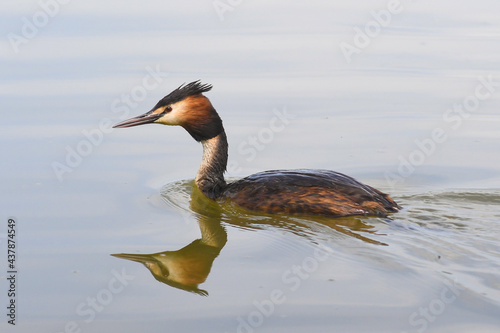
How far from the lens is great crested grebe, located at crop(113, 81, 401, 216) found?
7.70 meters

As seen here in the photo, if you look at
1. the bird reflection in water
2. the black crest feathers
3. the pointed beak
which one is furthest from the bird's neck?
the pointed beak

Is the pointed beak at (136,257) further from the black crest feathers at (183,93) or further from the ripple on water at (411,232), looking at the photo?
the black crest feathers at (183,93)

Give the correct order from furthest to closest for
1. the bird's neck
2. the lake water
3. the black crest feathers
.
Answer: the bird's neck < the black crest feathers < the lake water

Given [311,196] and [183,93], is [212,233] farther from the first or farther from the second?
[183,93]

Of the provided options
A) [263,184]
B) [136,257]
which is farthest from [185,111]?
[136,257]

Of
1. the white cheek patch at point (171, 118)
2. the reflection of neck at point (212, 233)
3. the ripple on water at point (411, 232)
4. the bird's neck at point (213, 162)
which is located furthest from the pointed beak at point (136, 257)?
the white cheek patch at point (171, 118)

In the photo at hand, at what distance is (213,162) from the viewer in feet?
28.7

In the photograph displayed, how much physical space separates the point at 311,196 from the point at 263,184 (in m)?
0.50

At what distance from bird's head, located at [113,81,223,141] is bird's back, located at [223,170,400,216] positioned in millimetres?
883

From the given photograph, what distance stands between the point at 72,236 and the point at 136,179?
171 centimetres

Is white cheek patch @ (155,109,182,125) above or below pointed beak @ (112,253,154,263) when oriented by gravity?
above

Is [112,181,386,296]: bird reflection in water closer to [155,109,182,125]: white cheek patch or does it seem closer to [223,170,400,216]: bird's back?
[223,170,400,216]: bird's back

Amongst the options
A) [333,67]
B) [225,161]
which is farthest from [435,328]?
[333,67]

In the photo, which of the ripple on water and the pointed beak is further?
the pointed beak
